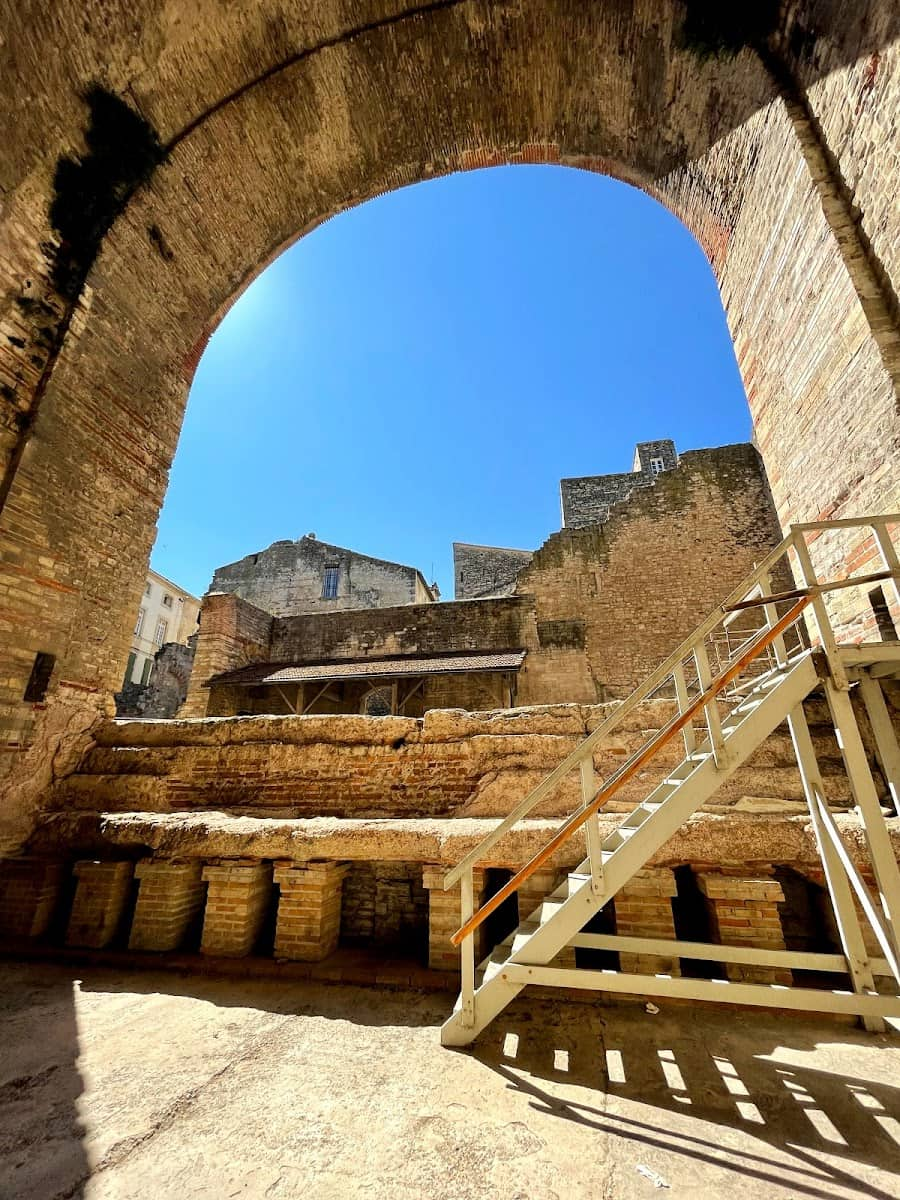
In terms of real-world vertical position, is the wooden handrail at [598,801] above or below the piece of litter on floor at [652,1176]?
above

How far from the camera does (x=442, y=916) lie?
11.4 feet

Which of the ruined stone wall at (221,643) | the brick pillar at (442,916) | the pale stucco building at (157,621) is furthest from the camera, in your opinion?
the pale stucco building at (157,621)

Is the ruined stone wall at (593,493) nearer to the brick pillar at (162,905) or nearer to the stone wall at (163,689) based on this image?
the stone wall at (163,689)

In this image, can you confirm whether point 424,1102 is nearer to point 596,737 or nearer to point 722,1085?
point 722,1085

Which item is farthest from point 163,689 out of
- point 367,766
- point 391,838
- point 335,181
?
point 391,838

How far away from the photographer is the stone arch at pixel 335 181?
4055 mm

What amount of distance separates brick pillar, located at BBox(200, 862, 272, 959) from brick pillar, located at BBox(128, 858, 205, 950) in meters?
0.21

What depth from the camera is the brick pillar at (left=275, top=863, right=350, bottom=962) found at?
3.62m

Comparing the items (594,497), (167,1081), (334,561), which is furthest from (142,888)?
(594,497)

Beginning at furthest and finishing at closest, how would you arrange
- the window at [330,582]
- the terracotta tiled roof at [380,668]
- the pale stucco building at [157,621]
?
the pale stucco building at [157,621] → the window at [330,582] → the terracotta tiled roof at [380,668]

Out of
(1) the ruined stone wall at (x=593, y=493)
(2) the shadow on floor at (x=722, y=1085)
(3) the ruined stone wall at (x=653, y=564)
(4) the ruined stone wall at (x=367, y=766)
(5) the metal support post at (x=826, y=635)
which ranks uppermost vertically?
(1) the ruined stone wall at (x=593, y=493)

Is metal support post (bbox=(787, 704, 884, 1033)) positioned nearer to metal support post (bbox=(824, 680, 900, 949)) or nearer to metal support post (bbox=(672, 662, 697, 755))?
metal support post (bbox=(824, 680, 900, 949))

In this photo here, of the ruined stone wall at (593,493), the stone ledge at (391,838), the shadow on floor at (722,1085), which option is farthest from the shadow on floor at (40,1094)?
the ruined stone wall at (593,493)

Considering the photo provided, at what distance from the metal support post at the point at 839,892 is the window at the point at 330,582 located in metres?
19.9
